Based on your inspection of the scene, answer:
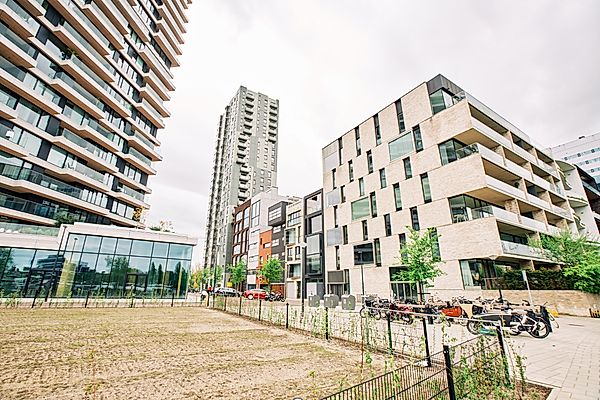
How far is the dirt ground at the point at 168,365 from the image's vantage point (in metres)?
4.80

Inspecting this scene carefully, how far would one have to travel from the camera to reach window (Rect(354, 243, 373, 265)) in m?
30.5

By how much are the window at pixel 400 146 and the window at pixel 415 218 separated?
237 inches

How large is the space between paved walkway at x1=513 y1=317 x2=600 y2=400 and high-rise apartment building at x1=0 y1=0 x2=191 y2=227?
35.8 metres

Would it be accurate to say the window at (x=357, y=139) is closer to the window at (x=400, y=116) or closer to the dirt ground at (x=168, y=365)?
the window at (x=400, y=116)

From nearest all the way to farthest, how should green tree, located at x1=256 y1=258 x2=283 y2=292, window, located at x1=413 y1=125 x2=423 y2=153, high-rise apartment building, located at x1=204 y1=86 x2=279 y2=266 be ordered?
window, located at x1=413 y1=125 x2=423 y2=153, green tree, located at x1=256 y1=258 x2=283 y2=292, high-rise apartment building, located at x1=204 y1=86 x2=279 y2=266

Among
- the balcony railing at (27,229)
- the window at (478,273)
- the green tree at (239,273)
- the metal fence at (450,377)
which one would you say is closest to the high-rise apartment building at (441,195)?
the window at (478,273)

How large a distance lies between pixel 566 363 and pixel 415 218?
20.3 metres

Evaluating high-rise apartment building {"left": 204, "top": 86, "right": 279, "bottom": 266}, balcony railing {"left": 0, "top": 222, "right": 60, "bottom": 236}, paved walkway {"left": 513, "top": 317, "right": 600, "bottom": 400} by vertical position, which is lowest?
paved walkway {"left": 513, "top": 317, "right": 600, "bottom": 400}

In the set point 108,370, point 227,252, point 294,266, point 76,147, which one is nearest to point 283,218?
point 294,266

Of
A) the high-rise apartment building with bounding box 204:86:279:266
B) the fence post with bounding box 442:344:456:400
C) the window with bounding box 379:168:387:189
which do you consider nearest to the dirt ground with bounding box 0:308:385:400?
the fence post with bounding box 442:344:456:400

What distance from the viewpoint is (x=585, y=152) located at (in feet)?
283

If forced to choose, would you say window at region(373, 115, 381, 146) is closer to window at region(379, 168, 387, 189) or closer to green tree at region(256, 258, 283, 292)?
window at region(379, 168, 387, 189)

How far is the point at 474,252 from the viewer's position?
21.3 m

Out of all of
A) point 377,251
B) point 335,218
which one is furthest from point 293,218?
point 377,251
